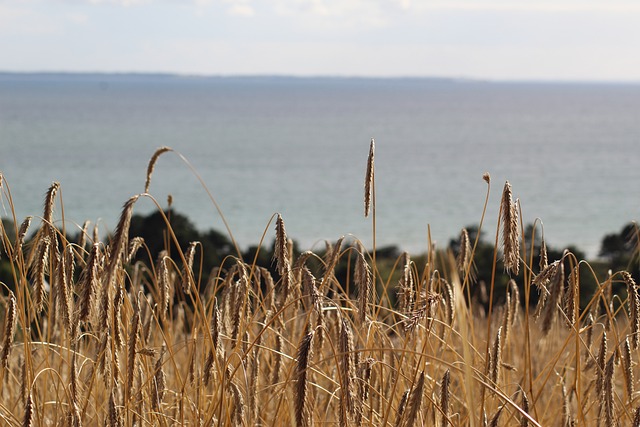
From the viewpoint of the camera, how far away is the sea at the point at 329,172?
2884 cm

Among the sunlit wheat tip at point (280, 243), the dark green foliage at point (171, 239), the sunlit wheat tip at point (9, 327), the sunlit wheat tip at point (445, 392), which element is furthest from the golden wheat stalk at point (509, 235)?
the dark green foliage at point (171, 239)

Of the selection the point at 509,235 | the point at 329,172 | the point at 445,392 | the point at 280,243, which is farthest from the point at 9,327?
the point at 329,172

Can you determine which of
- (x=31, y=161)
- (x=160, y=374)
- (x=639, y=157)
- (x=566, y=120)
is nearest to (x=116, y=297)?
(x=160, y=374)

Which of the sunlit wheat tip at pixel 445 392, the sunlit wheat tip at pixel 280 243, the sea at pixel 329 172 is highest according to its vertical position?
the sunlit wheat tip at pixel 280 243

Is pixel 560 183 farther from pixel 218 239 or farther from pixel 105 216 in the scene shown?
pixel 218 239

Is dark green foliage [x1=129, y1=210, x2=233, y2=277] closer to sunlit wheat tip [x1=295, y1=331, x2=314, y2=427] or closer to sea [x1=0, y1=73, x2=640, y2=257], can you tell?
sea [x1=0, y1=73, x2=640, y2=257]

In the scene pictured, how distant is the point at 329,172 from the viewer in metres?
47.3

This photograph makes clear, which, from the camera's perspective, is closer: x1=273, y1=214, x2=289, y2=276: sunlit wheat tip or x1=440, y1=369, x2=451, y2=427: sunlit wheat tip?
x1=440, y1=369, x2=451, y2=427: sunlit wheat tip

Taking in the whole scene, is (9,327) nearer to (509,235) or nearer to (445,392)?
(445,392)

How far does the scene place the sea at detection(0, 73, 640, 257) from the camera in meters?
28.8

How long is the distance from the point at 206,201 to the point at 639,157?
37.0 meters

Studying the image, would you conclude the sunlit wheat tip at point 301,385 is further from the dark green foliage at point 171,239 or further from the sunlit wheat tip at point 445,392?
the dark green foliage at point 171,239

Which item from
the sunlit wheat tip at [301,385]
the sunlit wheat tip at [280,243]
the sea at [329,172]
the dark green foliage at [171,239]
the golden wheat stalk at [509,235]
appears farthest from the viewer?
the sea at [329,172]

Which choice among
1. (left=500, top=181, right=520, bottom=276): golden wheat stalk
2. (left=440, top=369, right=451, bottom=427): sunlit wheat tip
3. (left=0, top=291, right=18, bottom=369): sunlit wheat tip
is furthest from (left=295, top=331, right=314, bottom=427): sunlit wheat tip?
(left=0, top=291, right=18, bottom=369): sunlit wheat tip
